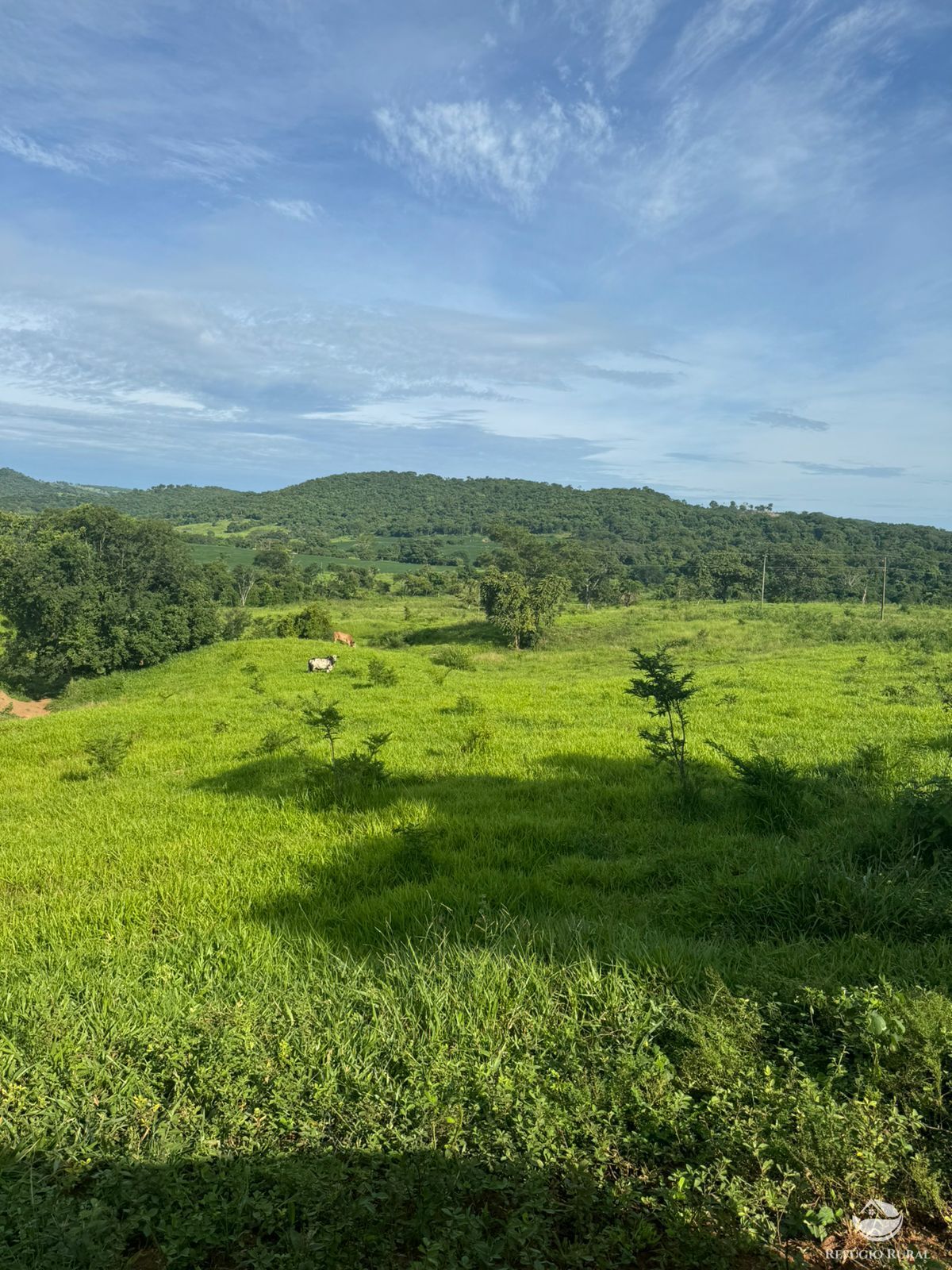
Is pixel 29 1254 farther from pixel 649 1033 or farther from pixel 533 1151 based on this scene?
pixel 649 1033

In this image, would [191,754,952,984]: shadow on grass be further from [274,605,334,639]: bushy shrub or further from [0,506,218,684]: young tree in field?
[274,605,334,639]: bushy shrub

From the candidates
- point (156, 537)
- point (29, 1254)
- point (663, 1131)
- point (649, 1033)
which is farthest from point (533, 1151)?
point (156, 537)

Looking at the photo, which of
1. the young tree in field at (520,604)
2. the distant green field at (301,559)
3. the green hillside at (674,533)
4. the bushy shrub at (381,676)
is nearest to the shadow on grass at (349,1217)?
the bushy shrub at (381,676)

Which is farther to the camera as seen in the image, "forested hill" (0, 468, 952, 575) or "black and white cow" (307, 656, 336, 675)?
"forested hill" (0, 468, 952, 575)

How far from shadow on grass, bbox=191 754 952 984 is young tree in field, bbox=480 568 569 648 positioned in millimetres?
35822

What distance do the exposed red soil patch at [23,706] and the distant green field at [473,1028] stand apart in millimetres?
22800

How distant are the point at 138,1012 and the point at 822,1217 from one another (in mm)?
3415

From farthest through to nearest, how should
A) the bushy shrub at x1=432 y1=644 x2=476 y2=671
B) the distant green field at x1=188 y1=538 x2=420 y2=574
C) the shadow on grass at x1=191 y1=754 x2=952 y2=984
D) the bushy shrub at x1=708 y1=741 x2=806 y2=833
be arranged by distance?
the distant green field at x1=188 y1=538 x2=420 y2=574, the bushy shrub at x1=432 y1=644 x2=476 y2=671, the bushy shrub at x1=708 y1=741 x2=806 y2=833, the shadow on grass at x1=191 y1=754 x2=952 y2=984

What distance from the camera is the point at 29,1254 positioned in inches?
89.2

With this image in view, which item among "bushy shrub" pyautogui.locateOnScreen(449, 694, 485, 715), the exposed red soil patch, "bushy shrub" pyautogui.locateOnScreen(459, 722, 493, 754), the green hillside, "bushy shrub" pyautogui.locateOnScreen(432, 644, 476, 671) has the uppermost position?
the green hillside

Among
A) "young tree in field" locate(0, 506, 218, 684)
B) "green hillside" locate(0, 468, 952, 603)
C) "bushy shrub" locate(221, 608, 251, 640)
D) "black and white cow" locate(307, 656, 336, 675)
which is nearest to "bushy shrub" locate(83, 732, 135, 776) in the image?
"black and white cow" locate(307, 656, 336, 675)

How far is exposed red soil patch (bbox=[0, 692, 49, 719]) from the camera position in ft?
86.8

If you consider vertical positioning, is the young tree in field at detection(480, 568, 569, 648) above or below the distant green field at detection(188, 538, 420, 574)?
below

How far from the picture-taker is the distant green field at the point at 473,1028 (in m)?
2.44
